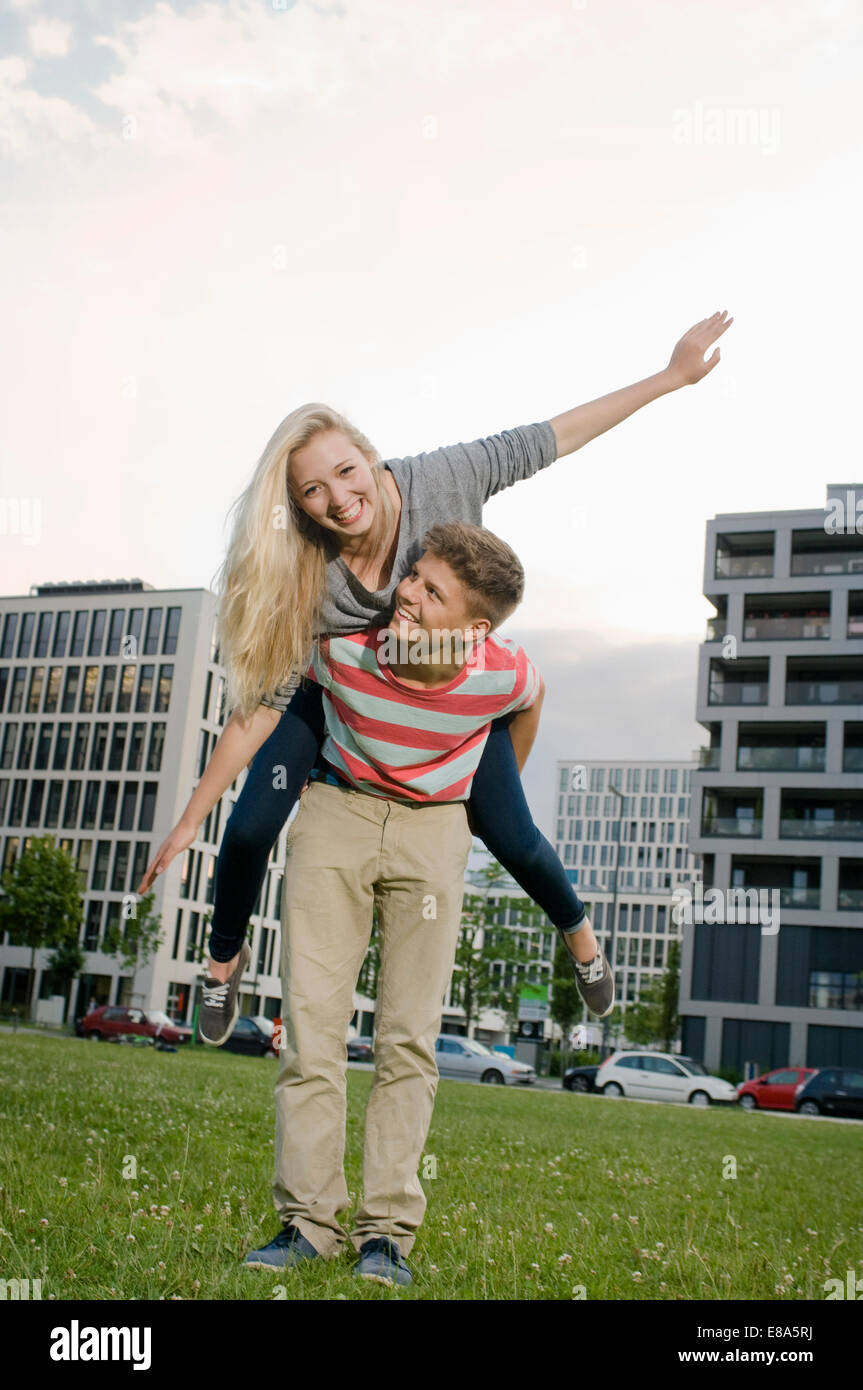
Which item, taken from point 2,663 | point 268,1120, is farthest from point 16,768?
point 268,1120

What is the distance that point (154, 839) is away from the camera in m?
66.4

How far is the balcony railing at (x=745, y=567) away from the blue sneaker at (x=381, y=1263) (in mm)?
48649

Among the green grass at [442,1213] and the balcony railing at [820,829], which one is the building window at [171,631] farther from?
the green grass at [442,1213]

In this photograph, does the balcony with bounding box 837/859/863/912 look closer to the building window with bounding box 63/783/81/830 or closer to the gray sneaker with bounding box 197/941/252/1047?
the building window with bounding box 63/783/81/830

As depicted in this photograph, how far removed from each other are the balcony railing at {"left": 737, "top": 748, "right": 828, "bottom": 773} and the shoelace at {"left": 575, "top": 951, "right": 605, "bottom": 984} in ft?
147

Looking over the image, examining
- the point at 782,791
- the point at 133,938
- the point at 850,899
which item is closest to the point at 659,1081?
the point at 850,899

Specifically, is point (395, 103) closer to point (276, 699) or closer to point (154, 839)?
point (276, 699)

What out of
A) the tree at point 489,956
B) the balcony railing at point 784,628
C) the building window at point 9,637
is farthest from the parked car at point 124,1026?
the building window at point 9,637

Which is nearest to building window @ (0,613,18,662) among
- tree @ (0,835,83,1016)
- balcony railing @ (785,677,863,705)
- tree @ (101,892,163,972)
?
tree @ (101,892,163,972)

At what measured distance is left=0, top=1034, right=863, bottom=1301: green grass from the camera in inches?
119

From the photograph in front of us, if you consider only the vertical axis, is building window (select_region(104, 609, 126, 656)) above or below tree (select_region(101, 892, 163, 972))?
Answer: above

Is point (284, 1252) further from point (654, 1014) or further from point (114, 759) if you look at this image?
point (654, 1014)

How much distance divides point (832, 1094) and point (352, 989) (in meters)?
31.1

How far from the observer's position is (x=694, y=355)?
156 inches
